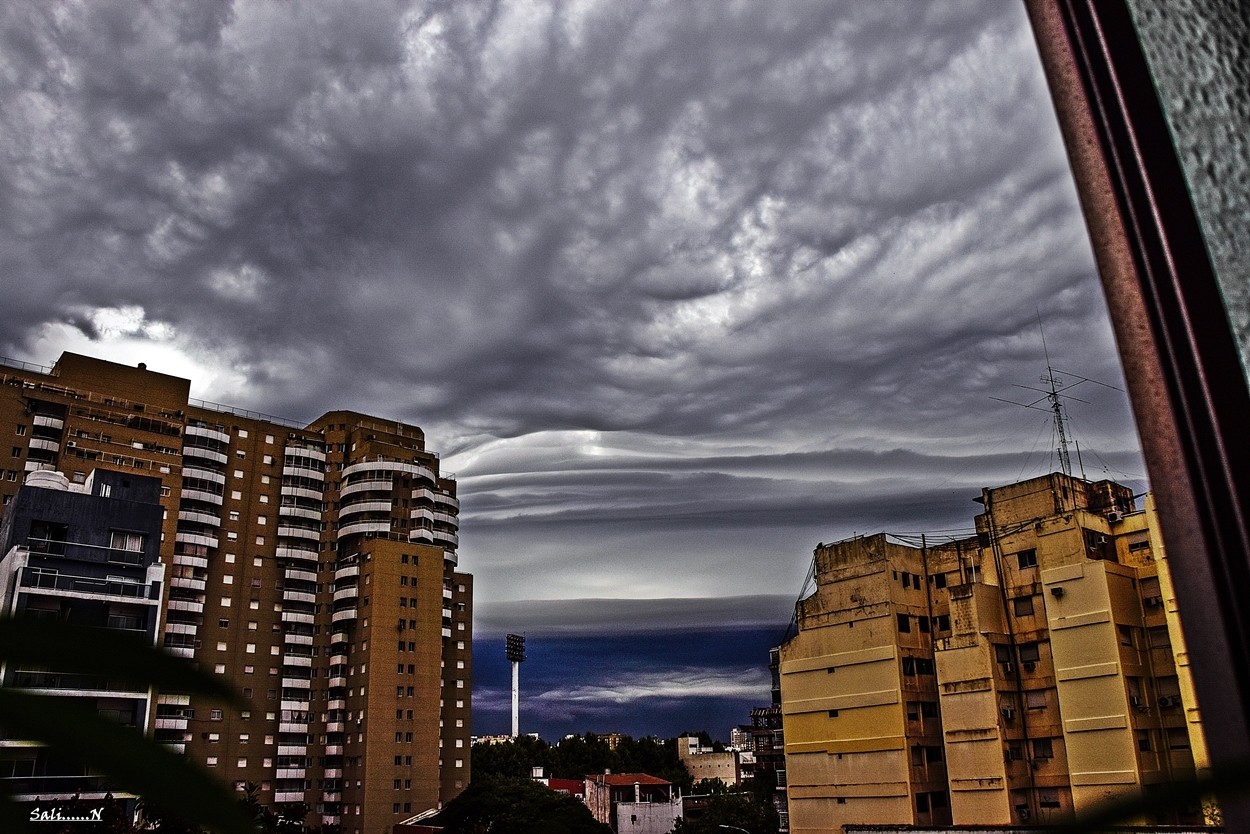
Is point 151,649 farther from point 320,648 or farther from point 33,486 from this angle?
point 320,648

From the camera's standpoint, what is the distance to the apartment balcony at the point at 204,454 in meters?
39.3

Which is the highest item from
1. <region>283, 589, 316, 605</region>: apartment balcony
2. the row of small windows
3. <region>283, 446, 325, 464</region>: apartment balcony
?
<region>283, 446, 325, 464</region>: apartment balcony

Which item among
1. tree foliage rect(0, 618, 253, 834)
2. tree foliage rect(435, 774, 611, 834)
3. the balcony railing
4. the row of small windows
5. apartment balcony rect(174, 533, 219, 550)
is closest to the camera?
tree foliage rect(0, 618, 253, 834)

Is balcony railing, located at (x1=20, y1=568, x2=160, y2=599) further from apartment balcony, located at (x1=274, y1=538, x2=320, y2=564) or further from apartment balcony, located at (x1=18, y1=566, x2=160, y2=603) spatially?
apartment balcony, located at (x1=274, y1=538, x2=320, y2=564)

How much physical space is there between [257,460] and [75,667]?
44874 mm

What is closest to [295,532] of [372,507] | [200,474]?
[372,507]

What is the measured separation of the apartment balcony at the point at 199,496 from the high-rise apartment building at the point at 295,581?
62mm

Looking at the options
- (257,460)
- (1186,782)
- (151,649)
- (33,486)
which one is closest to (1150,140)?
(1186,782)

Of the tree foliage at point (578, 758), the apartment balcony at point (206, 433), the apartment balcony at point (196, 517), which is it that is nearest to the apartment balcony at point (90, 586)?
the apartment balcony at point (196, 517)

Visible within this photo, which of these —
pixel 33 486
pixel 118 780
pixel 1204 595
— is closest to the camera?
pixel 118 780

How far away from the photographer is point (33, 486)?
76.1ft

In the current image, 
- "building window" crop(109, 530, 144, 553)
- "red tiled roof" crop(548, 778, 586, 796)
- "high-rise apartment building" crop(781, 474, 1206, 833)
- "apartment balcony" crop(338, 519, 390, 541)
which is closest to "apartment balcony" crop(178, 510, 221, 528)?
"apartment balcony" crop(338, 519, 390, 541)

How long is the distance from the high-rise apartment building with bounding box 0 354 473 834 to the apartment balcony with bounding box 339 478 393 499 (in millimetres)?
68

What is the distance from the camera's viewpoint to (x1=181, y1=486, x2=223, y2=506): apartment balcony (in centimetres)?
3844
